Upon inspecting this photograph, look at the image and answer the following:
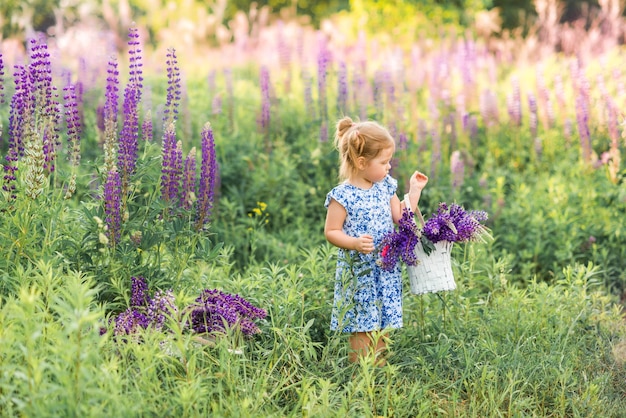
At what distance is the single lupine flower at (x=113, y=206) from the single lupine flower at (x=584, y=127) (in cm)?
484

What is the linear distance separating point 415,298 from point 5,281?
2.39 m

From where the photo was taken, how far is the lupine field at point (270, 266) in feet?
11.4

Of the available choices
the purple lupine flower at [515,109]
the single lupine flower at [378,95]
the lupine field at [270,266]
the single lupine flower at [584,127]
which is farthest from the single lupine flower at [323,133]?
the single lupine flower at [584,127]

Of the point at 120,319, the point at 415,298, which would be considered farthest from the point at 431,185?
the point at 120,319

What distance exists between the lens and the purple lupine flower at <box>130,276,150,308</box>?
4088 mm

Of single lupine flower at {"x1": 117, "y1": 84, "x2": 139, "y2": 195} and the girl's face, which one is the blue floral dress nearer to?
the girl's face

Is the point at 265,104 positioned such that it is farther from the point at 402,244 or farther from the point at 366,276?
the point at 402,244

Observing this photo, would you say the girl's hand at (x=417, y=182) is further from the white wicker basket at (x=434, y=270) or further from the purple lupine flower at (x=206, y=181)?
the purple lupine flower at (x=206, y=181)

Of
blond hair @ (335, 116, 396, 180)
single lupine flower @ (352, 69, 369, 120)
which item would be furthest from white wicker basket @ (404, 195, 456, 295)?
single lupine flower @ (352, 69, 369, 120)

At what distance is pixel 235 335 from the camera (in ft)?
12.8

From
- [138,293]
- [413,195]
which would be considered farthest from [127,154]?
[413,195]

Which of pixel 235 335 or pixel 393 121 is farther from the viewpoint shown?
pixel 393 121

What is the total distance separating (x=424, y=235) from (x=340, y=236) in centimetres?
44

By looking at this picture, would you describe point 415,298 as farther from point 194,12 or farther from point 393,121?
point 194,12
